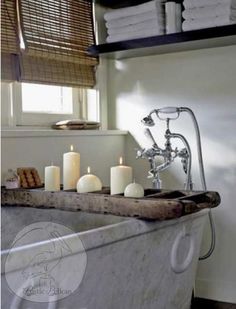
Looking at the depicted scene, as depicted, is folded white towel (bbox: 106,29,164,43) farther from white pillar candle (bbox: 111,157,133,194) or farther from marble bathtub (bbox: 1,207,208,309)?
marble bathtub (bbox: 1,207,208,309)

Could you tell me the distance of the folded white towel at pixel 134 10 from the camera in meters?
2.66

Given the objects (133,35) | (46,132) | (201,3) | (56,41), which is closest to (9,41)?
(56,41)

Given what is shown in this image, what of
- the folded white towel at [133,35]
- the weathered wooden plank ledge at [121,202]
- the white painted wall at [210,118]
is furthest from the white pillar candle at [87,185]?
the folded white towel at [133,35]

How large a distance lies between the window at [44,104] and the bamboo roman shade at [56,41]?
0.10 meters

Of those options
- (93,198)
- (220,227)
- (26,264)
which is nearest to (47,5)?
(93,198)

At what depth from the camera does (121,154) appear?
304cm

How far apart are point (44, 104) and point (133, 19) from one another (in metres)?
0.67

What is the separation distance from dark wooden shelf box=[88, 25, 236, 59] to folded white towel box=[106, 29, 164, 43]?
0.05 metres

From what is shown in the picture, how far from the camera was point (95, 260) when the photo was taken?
157 centimetres

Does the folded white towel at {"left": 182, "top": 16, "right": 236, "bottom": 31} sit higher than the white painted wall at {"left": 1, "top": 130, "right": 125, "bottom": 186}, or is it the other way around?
the folded white towel at {"left": 182, "top": 16, "right": 236, "bottom": 31}

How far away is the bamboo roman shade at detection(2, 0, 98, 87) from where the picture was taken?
2.50m

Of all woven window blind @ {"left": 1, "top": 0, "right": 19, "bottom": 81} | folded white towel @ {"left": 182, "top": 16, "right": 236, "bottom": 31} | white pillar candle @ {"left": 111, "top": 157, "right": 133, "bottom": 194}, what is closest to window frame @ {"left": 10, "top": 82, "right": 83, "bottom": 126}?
woven window blind @ {"left": 1, "top": 0, "right": 19, "bottom": 81}

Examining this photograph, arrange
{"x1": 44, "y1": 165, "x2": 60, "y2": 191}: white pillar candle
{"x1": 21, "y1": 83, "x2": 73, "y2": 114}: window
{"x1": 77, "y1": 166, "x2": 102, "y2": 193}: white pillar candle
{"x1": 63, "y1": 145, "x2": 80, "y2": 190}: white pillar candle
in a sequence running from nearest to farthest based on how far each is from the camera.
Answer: {"x1": 77, "y1": 166, "x2": 102, "y2": 193}: white pillar candle < {"x1": 44, "y1": 165, "x2": 60, "y2": 191}: white pillar candle < {"x1": 63, "y1": 145, "x2": 80, "y2": 190}: white pillar candle < {"x1": 21, "y1": 83, "x2": 73, "y2": 114}: window

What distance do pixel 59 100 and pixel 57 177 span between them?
73 cm
